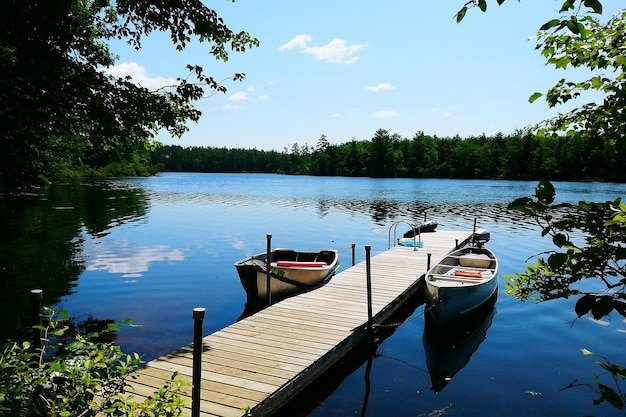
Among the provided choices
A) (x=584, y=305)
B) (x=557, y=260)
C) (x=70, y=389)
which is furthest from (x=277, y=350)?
(x=557, y=260)

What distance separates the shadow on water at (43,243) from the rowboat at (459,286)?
11.1 metres

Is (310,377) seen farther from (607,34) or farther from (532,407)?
(607,34)

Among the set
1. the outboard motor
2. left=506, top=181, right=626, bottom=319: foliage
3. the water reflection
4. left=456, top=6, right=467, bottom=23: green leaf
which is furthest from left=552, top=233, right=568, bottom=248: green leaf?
the outboard motor

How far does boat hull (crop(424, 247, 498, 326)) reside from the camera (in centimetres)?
1193

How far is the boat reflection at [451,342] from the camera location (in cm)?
1071

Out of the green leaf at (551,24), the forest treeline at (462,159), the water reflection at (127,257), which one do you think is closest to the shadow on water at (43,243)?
the water reflection at (127,257)

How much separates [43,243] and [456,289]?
21.8 meters

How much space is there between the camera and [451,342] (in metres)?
12.4

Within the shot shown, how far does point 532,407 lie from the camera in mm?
8938

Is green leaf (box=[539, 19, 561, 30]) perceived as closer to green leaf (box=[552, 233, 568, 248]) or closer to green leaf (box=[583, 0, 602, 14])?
green leaf (box=[583, 0, 602, 14])

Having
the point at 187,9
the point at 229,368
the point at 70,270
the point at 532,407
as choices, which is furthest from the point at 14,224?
the point at 532,407

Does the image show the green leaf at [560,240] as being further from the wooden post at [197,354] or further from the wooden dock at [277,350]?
the wooden dock at [277,350]

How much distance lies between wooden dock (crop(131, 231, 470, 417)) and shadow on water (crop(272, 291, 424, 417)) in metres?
0.67

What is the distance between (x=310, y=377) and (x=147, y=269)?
13484 millimetres
